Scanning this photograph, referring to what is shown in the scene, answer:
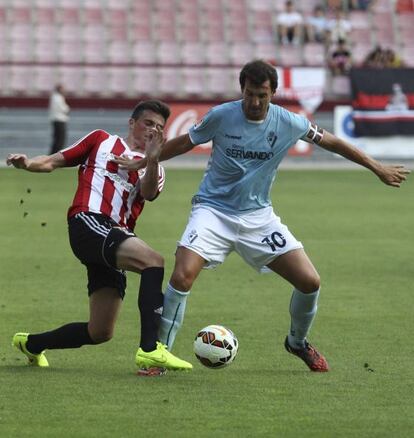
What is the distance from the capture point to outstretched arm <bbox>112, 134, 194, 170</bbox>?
7.57 m

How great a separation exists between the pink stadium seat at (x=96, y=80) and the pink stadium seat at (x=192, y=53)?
7.78 ft

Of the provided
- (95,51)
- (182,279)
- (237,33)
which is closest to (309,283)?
(182,279)

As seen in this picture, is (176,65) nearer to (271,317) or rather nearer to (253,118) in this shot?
(271,317)

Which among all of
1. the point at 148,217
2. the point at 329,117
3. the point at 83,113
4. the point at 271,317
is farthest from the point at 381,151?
the point at 271,317

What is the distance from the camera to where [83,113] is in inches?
1208

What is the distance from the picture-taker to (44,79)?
31.5 metres

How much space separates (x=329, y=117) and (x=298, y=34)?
328 cm

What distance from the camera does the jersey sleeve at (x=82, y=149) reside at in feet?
25.8

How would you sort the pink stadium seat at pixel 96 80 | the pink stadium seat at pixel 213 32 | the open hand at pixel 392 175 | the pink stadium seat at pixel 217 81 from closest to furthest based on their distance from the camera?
the open hand at pixel 392 175 < the pink stadium seat at pixel 96 80 < the pink stadium seat at pixel 217 81 < the pink stadium seat at pixel 213 32

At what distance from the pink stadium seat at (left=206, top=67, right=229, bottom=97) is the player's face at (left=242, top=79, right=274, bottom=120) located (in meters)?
24.1

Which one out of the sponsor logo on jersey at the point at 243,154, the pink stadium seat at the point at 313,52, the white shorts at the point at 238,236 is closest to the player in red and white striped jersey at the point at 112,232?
the white shorts at the point at 238,236

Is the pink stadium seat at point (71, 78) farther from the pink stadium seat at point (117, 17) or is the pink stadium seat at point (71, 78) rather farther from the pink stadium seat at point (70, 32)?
the pink stadium seat at point (117, 17)

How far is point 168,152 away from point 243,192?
53 cm

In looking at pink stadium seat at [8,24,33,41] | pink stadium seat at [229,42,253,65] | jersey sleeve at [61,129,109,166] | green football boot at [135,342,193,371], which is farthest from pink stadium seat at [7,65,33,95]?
green football boot at [135,342,193,371]
